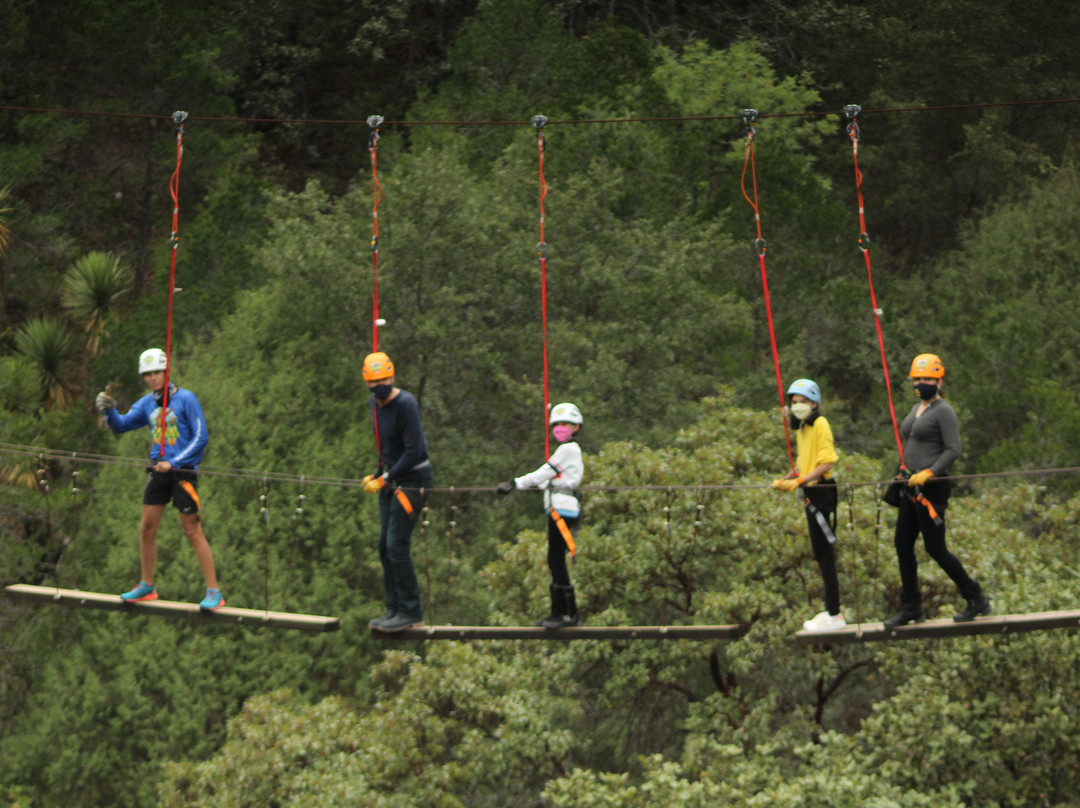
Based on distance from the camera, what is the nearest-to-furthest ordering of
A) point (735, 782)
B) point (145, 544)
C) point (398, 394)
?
point (398, 394) < point (145, 544) < point (735, 782)

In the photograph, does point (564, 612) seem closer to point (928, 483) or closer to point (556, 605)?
point (556, 605)

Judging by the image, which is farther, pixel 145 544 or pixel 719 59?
pixel 719 59

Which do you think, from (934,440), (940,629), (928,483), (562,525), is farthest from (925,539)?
(562,525)

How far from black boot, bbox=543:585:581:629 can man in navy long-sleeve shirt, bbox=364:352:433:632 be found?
0.94 meters

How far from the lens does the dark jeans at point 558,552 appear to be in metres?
9.73

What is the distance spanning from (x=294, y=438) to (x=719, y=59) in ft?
34.8

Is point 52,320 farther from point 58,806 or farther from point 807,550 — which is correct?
point 807,550

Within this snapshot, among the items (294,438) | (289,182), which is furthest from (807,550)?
(289,182)

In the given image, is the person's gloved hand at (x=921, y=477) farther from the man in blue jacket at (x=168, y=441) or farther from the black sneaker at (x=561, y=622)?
the man in blue jacket at (x=168, y=441)

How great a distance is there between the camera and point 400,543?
372 inches

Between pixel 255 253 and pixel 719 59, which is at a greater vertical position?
pixel 719 59

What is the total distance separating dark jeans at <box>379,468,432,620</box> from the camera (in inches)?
363

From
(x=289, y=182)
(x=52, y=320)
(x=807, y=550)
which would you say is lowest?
(x=807, y=550)

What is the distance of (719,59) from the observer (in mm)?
27281
